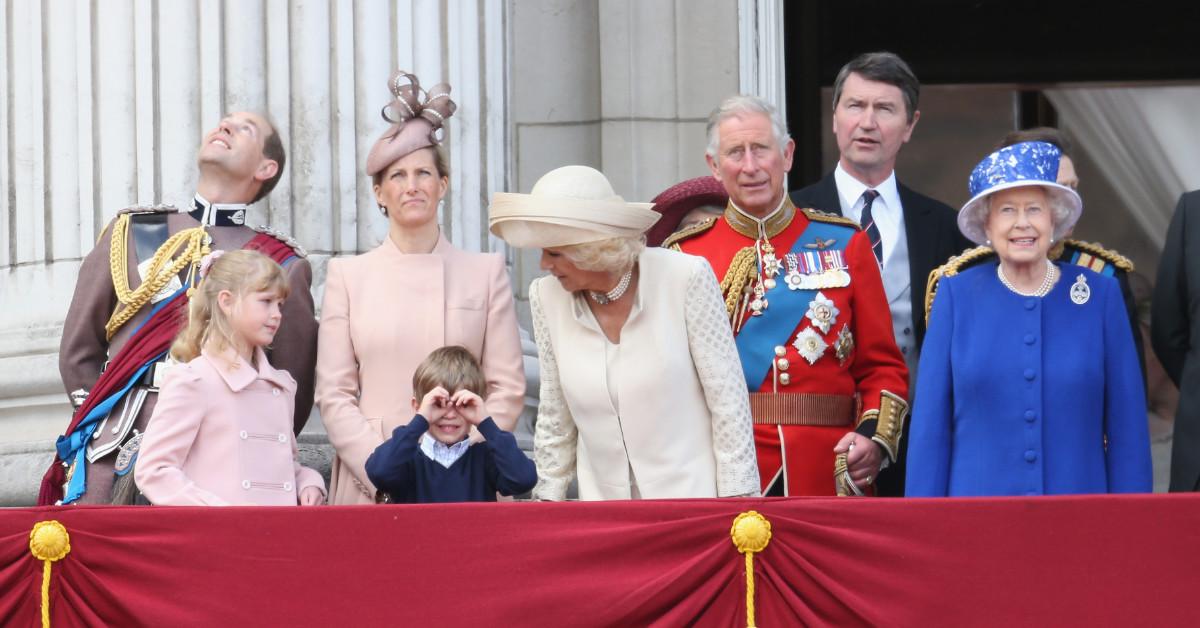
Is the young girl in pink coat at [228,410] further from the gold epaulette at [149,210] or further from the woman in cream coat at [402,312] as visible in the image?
the gold epaulette at [149,210]

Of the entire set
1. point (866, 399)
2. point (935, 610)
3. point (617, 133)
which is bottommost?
point (935, 610)

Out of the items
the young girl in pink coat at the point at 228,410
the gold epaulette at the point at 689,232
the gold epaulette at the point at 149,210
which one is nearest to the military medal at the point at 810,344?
the gold epaulette at the point at 689,232

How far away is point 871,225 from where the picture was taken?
6.12 metres

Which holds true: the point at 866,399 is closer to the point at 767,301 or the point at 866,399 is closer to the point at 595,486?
the point at 767,301

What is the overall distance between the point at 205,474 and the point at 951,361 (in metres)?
1.79

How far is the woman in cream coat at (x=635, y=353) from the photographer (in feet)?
16.6

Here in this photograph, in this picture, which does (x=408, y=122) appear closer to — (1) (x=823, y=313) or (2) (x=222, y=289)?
(2) (x=222, y=289)

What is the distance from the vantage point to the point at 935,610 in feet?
14.8

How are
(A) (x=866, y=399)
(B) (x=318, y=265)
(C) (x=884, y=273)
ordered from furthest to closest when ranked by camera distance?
(B) (x=318, y=265), (C) (x=884, y=273), (A) (x=866, y=399)

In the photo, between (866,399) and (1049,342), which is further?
(866,399)

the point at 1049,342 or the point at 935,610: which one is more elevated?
the point at 1049,342

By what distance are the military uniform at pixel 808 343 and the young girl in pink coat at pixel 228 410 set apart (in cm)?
114

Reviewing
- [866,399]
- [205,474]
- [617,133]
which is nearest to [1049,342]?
Answer: [866,399]

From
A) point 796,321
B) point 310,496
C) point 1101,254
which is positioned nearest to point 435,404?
point 310,496
